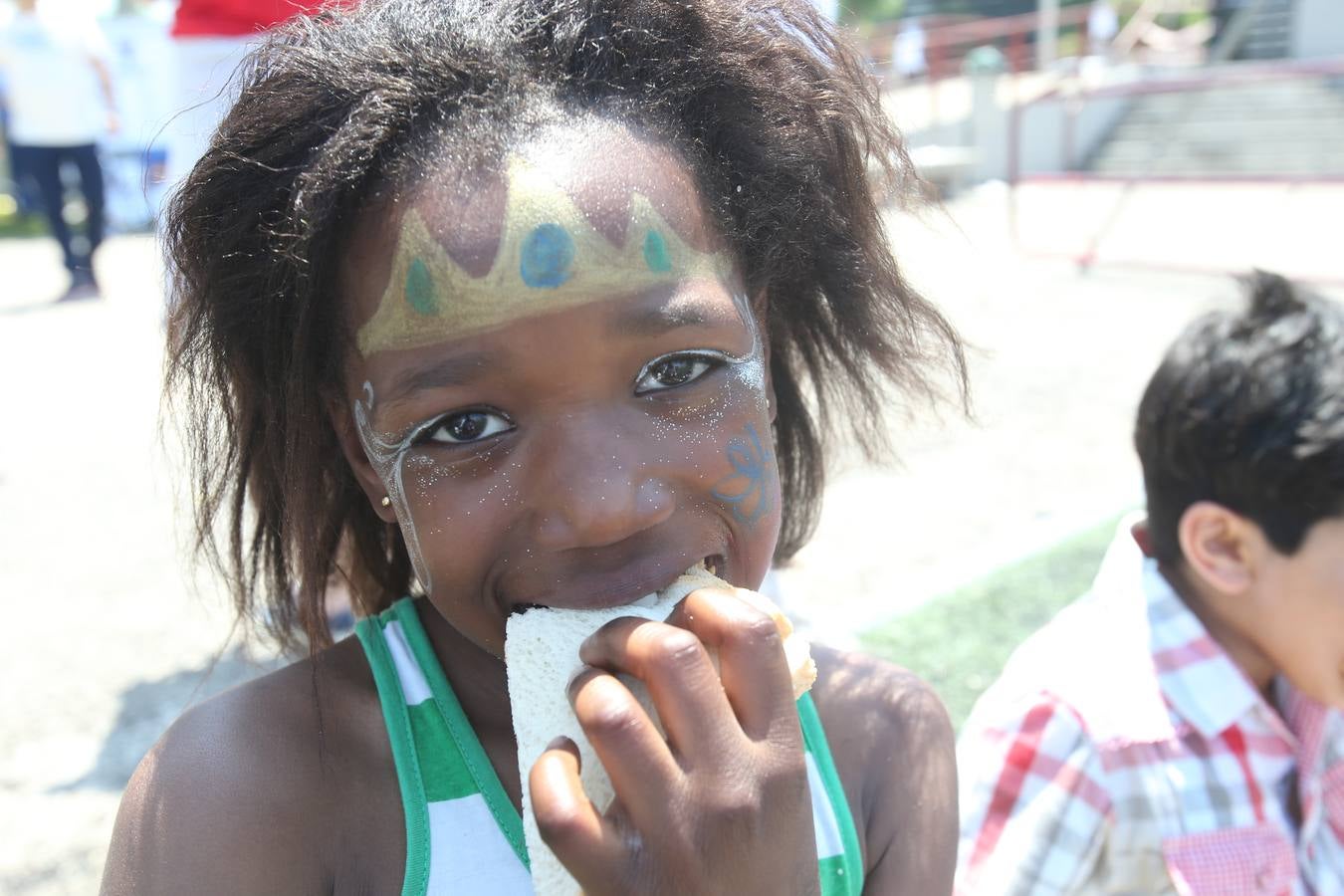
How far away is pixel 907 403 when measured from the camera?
2211 millimetres

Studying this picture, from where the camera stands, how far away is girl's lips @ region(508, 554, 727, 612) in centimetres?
134

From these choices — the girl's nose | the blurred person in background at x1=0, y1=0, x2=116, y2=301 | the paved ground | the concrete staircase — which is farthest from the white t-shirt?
the concrete staircase

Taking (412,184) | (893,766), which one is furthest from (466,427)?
(893,766)

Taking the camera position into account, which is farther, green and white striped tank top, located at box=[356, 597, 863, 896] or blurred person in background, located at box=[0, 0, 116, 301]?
blurred person in background, located at box=[0, 0, 116, 301]

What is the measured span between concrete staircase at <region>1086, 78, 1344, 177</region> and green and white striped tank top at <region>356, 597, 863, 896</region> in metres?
16.0

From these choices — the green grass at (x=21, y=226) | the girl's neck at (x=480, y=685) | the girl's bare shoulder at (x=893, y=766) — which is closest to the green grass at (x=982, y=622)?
the girl's bare shoulder at (x=893, y=766)

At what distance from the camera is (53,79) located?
31.3 feet

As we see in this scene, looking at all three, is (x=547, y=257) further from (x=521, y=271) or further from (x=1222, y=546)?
(x=1222, y=546)

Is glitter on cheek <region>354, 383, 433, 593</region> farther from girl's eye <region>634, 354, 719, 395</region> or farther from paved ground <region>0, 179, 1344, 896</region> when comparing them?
paved ground <region>0, 179, 1344, 896</region>

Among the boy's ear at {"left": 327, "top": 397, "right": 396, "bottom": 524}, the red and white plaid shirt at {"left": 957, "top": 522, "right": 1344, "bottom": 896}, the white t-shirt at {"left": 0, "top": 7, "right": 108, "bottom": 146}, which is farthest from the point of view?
the white t-shirt at {"left": 0, "top": 7, "right": 108, "bottom": 146}

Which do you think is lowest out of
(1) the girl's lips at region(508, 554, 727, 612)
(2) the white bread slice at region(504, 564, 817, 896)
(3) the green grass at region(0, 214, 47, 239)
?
(3) the green grass at region(0, 214, 47, 239)

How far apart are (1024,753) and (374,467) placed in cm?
132

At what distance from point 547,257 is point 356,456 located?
0.42 meters

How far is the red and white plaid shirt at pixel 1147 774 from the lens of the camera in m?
2.06
